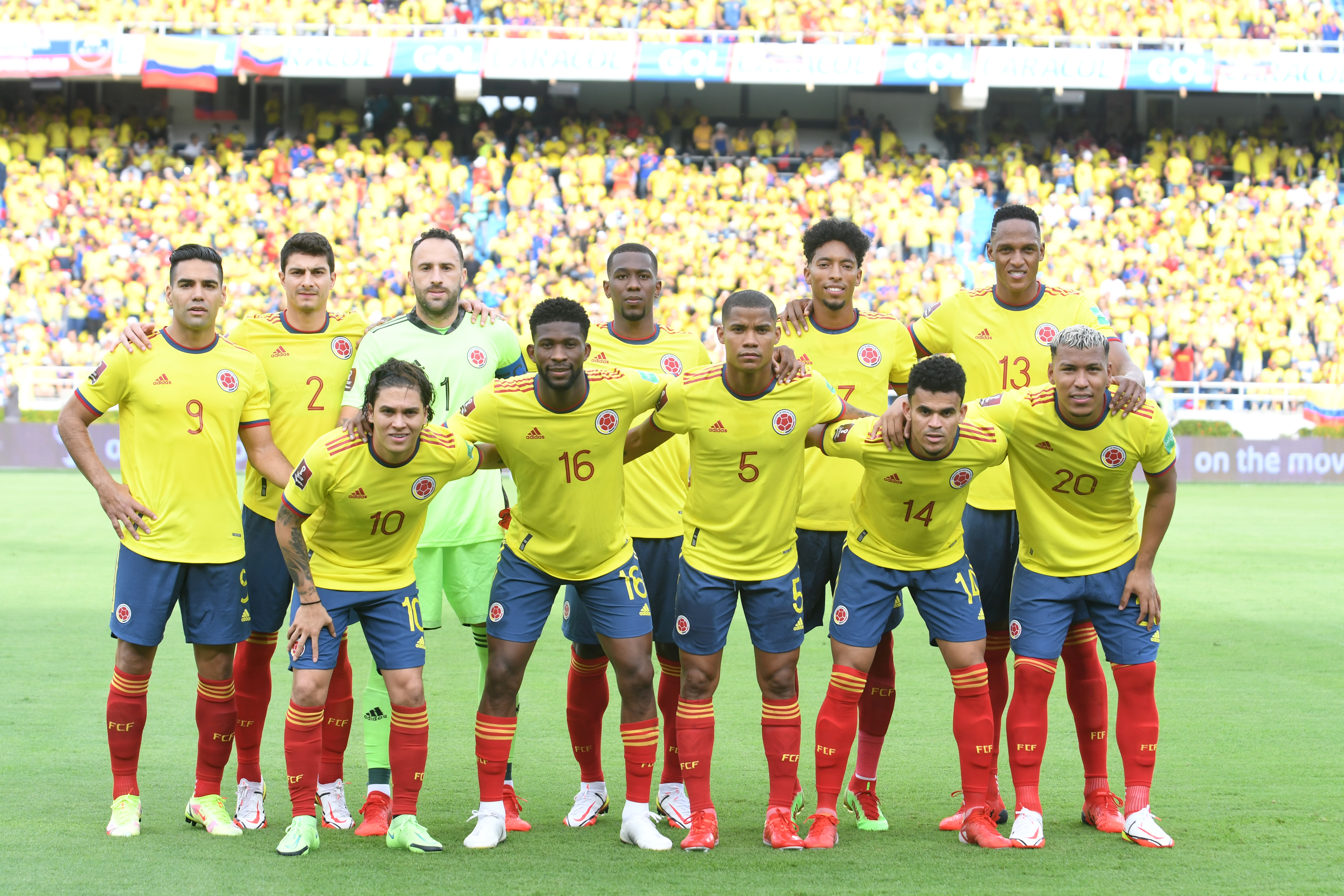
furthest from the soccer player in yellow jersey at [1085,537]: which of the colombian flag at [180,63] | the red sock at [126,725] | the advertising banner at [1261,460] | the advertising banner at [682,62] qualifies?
the colombian flag at [180,63]

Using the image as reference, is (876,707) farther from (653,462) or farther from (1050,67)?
(1050,67)

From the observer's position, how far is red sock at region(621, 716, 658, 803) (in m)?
5.29

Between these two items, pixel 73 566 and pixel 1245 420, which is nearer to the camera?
pixel 73 566

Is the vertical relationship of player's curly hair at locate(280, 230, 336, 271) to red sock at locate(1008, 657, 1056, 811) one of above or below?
above

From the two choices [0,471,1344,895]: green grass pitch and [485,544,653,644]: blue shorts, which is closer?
[0,471,1344,895]: green grass pitch

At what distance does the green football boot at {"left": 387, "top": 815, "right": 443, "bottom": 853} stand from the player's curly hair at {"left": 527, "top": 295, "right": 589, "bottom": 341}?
197 cm

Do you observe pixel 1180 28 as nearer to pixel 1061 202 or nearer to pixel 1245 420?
pixel 1061 202

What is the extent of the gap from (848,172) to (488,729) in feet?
86.1

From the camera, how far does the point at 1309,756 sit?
626cm

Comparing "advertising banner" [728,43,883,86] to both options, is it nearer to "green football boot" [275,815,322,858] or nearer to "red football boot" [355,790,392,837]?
"red football boot" [355,790,392,837]

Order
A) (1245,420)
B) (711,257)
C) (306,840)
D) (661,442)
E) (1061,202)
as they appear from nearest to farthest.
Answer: (306,840)
(661,442)
(1245,420)
(711,257)
(1061,202)

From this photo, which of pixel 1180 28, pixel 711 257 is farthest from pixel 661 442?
pixel 1180 28

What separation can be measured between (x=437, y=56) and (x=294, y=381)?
2499cm

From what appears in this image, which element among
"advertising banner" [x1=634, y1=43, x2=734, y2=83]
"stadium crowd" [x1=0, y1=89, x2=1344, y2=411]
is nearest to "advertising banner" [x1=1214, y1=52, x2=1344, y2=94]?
"stadium crowd" [x1=0, y1=89, x2=1344, y2=411]
